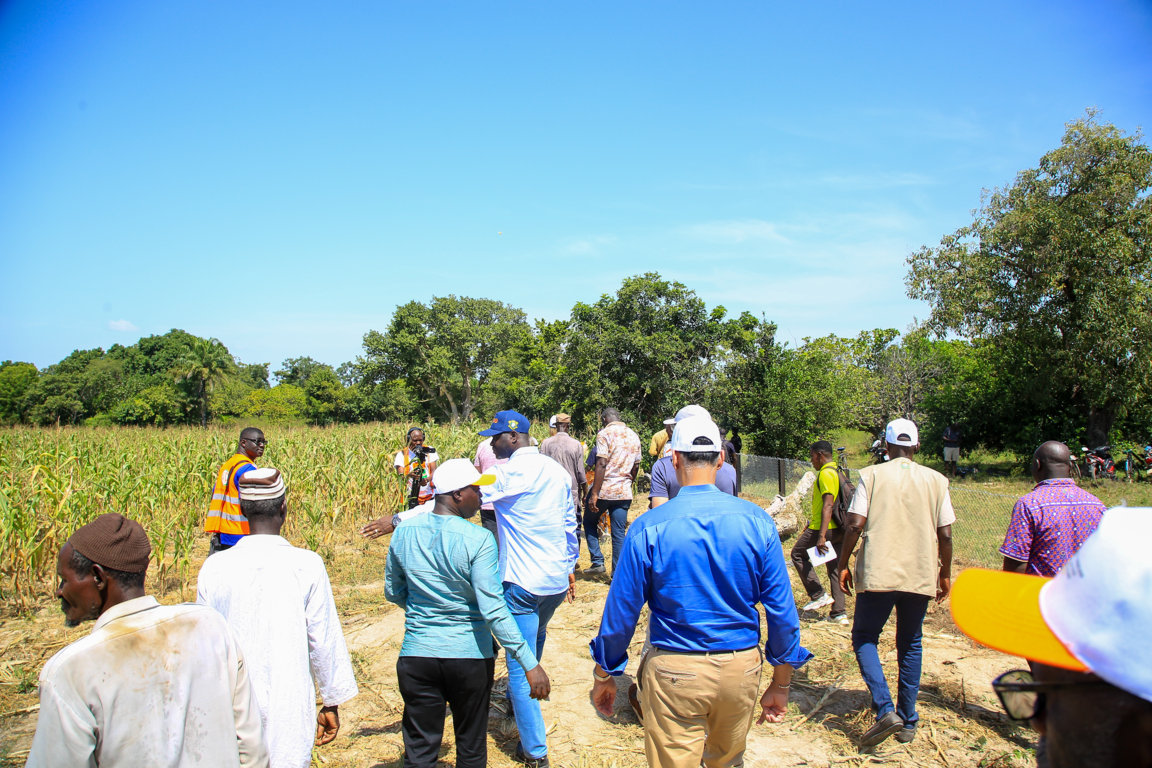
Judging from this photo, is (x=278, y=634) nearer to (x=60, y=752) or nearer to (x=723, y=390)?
(x=60, y=752)

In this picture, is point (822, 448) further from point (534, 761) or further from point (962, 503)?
point (962, 503)

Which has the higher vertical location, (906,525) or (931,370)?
(931,370)

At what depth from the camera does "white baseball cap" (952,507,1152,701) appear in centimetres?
96

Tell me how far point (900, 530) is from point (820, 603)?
9.48ft

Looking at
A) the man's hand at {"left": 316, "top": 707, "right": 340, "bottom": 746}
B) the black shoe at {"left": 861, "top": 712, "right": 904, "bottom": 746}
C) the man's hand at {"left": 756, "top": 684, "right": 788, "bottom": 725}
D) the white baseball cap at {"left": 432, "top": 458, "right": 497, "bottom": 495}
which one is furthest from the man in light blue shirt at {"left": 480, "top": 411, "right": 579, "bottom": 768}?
the black shoe at {"left": 861, "top": 712, "right": 904, "bottom": 746}

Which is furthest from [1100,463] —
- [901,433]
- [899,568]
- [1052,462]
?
[899,568]

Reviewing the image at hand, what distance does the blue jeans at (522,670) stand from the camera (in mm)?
4023

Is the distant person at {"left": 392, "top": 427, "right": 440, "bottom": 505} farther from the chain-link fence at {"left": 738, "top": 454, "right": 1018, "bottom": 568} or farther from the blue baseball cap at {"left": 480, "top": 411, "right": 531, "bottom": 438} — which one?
the chain-link fence at {"left": 738, "top": 454, "right": 1018, "bottom": 568}

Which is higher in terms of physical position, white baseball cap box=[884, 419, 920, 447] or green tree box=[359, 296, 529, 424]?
green tree box=[359, 296, 529, 424]

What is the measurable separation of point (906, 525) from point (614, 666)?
2462 millimetres

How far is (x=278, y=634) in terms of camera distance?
2744 mm

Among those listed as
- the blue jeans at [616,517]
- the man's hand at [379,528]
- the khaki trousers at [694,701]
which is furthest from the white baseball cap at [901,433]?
the blue jeans at [616,517]

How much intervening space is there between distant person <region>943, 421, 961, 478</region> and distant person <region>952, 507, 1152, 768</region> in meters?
22.8

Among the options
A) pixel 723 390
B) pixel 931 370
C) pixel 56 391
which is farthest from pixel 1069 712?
pixel 56 391
